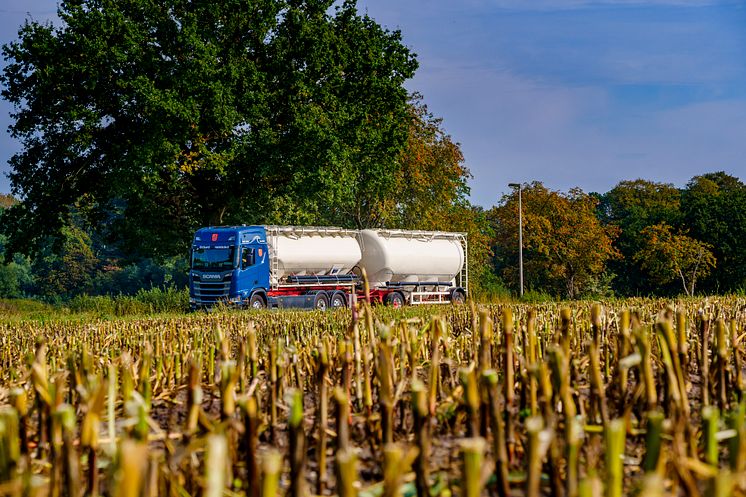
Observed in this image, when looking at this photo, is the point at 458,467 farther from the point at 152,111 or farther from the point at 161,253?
the point at 161,253

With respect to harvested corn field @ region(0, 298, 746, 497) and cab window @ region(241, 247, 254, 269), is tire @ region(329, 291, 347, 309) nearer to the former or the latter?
cab window @ region(241, 247, 254, 269)

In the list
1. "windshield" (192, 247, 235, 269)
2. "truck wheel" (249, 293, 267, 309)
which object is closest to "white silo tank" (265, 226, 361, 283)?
"truck wheel" (249, 293, 267, 309)

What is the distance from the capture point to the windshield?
88.8 feet

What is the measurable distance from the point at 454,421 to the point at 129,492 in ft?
8.91

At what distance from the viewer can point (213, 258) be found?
90.0ft

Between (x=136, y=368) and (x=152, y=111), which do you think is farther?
(x=152, y=111)

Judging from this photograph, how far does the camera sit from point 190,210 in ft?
110

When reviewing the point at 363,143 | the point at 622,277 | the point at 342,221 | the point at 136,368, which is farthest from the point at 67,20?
the point at 622,277

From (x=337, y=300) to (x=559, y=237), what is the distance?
82.9ft

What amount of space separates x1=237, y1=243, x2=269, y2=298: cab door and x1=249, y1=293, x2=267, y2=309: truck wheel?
0.75 feet

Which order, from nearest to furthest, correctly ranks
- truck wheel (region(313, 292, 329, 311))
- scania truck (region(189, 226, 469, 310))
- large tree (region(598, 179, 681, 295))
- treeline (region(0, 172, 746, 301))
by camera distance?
1. scania truck (region(189, 226, 469, 310))
2. truck wheel (region(313, 292, 329, 311))
3. treeline (region(0, 172, 746, 301))
4. large tree (region(598, 179, 681, 295))

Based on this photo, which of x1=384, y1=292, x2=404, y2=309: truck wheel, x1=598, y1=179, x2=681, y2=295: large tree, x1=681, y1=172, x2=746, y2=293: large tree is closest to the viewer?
x1=384, y1=292, x2=404, y2=309: truck wheel

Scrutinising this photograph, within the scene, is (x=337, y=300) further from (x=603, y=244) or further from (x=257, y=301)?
(x=603, y=244)

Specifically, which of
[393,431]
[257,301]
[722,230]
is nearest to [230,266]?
[257,301]
